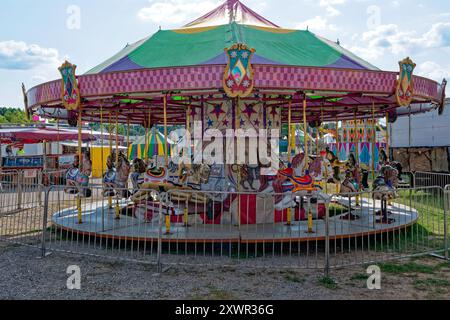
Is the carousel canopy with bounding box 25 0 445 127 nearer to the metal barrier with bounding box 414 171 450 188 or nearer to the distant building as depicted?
the metal barrier with bounding box 414 171 450 188

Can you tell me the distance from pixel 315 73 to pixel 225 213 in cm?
320

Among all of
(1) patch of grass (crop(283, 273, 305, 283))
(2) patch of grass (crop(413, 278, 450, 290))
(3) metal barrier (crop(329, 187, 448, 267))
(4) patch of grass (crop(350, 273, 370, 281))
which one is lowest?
(2) patch of grass (crop(413, 278, 450, 290))

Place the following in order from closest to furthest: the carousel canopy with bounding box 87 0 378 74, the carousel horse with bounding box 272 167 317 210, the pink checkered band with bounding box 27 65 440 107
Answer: the pink checkered band with bounding box 27 65 440 107 → the carousel horse with bounding box 272 167 317 210 → the carousel canopy with bounding box 87 0 378 74

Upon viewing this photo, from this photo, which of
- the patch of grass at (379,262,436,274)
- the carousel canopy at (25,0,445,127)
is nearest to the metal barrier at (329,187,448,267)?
the patch of grass at (379,262,436,274)

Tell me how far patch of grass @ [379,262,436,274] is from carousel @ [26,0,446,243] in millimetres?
792

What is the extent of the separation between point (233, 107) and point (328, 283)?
4620mm

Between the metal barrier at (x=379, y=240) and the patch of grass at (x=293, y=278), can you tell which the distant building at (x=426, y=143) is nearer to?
the metal barrier at (x=379, y=240)

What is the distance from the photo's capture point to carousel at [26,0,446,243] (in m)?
6.87

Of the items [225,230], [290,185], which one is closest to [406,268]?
[290,185]

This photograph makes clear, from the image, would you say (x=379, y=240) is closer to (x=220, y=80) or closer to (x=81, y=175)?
(x=220, y=80)

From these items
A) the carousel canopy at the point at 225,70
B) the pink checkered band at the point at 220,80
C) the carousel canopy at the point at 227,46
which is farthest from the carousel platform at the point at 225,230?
the carousel canopy at the point at 227,46

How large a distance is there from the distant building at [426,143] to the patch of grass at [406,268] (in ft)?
33.5

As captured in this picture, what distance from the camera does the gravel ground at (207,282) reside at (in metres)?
4.89

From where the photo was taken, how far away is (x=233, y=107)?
884 cm
